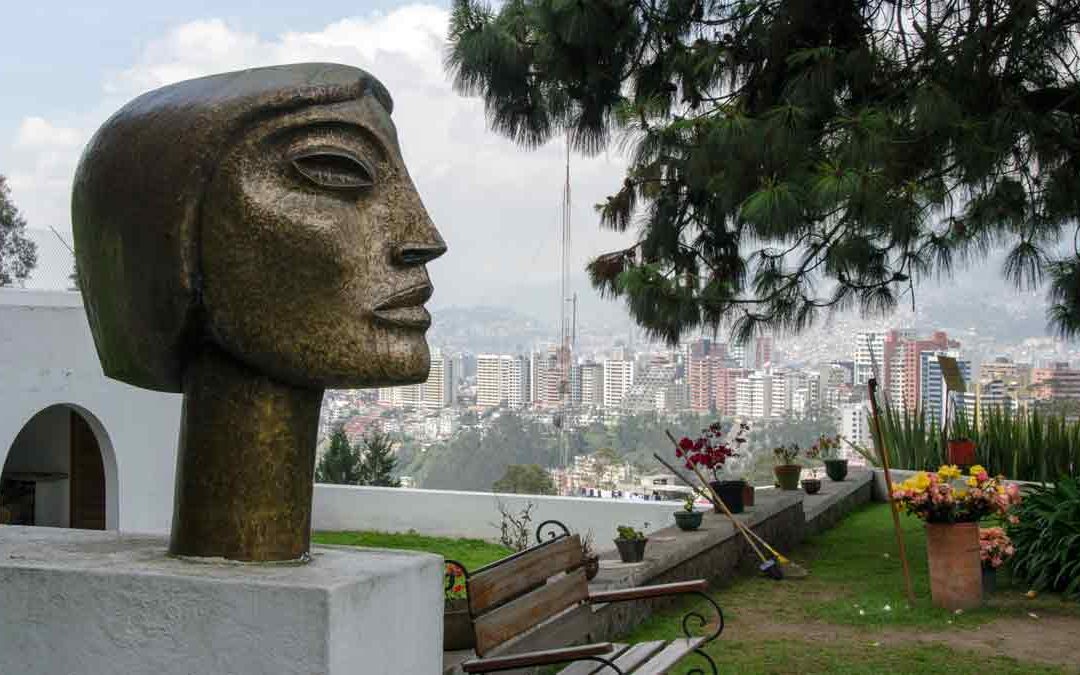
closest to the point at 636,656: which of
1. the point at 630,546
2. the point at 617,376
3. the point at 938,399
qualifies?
the point at 630,546

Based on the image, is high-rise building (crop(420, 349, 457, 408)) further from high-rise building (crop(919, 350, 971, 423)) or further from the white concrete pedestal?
the white concrete pedestal

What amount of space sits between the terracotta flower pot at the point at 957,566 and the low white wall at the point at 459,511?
431 centimetres

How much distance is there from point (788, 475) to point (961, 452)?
Result: 176 cm

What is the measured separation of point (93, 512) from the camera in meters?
13.1

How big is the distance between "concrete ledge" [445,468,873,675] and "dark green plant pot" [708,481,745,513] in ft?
0.35

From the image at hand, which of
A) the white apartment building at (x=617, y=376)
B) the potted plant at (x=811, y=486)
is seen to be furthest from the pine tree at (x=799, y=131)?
the white apartment building at (x=617, y=376)

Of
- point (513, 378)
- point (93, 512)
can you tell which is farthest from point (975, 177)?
point (513, 378)

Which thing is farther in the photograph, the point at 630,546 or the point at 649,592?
the point at 630,546

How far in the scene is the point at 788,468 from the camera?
10781mm

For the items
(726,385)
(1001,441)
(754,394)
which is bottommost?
(1001,441)

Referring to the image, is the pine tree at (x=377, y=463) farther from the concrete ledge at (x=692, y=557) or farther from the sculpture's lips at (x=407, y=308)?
the sculpture's lips at (x=407, y=308)

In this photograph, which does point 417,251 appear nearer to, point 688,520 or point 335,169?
point 335,169

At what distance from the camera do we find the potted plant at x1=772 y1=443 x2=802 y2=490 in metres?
10.8

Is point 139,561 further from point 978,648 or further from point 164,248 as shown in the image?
point 978,648
